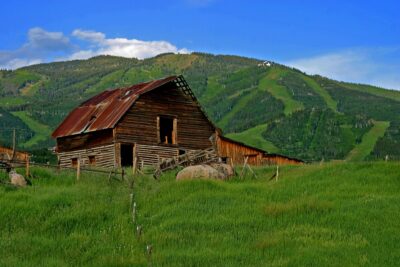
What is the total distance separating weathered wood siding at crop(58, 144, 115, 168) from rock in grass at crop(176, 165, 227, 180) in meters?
12.3

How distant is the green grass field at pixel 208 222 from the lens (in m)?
23.5

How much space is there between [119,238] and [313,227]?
7.28 m

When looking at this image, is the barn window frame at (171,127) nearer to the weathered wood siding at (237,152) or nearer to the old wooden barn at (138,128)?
the old wooden barn at (138,128)

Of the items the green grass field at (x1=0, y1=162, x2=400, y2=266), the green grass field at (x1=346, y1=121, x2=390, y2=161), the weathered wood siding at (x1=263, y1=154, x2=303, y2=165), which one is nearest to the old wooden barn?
the weathered wood siding at (x1=263, y1=154, x2=303, y2=165)

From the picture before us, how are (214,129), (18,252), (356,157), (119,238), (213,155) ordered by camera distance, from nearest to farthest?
(18,252)
(119,238)
(213,155)
(214,129)
(356,157)

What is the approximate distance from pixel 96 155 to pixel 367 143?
9169cm

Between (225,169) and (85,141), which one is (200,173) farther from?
(85,141)

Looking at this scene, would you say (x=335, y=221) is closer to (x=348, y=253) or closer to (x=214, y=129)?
(x=348, y=253)

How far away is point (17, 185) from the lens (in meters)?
35.2

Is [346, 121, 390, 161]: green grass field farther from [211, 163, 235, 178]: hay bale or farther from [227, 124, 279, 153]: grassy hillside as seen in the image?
[211, 163, 235, 178]: hay bale

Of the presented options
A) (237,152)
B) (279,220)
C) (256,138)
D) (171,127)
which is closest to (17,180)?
(279,220)

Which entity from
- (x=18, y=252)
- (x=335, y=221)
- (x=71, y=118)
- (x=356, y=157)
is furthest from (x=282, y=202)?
(x=356, y=157)

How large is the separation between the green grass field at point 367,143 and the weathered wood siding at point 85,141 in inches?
2986

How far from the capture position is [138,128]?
5134cm
